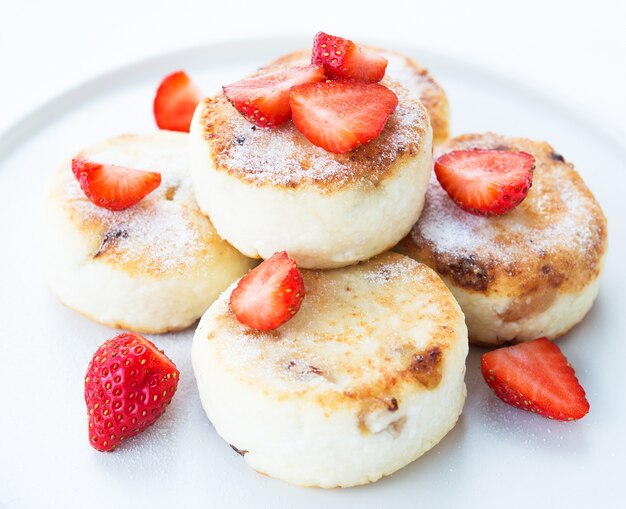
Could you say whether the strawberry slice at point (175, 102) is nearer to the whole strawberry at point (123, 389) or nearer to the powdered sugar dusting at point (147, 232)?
the powdered sugar dusting at point (147, 232)

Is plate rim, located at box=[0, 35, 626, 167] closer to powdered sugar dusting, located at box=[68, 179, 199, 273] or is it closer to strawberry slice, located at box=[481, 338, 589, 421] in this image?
powdered sugar dusting, located at box=[68, 179, 199, 273]

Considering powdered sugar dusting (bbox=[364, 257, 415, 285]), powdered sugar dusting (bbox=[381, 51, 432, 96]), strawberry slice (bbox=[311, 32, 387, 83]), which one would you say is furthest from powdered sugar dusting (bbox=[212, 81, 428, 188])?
powdered sugar dusting (bbox=[381, 51, 432, 96])

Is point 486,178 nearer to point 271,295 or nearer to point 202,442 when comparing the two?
point 271,295

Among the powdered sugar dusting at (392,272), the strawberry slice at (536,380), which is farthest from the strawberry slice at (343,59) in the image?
the strawberry slice at (536,380)

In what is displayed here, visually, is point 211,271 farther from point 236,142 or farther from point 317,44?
point 317,44

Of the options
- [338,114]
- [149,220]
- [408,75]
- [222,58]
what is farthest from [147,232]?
[222,58]

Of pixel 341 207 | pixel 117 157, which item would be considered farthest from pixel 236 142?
pixel 117 157

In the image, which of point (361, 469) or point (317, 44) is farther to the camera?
point (317, 44)
